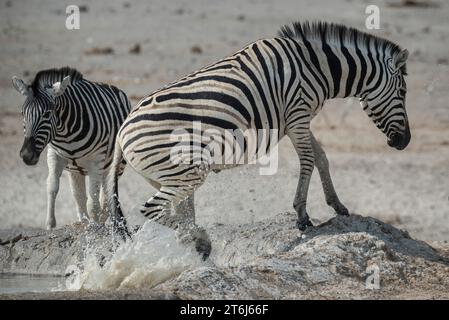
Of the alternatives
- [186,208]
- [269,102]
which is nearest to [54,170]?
[186,208]

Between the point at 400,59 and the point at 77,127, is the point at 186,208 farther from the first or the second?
the point at 400,59

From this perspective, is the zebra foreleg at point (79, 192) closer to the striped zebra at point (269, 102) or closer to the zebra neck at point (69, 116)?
the zebra neck at point (69, 116)

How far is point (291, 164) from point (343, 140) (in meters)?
1.68

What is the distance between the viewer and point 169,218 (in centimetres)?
754

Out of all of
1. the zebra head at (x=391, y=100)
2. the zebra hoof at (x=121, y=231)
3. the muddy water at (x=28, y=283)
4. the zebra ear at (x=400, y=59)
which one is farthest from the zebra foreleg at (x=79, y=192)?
the zebra ear at (x=400, y=59)

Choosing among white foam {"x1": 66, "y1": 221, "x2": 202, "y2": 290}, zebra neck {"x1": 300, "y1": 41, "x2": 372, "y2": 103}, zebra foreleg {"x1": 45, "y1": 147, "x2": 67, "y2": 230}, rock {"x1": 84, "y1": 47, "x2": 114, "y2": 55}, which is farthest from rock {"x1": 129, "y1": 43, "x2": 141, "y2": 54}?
white foam {"x1": 66, "y1": 221, "x2": 202, "y2": 290}

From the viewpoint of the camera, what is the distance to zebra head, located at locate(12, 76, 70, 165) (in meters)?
8.27

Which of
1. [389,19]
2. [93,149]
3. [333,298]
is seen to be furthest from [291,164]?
[389,19]

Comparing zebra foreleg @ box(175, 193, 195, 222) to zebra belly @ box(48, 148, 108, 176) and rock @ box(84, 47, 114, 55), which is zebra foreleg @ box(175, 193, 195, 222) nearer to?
zebra belly @ box(48, 148, 108, 176)

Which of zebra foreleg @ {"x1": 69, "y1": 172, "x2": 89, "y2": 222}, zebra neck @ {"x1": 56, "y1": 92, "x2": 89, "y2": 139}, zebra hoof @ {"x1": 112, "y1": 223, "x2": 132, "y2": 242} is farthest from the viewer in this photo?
zebra foreleg @ {"x1": 69, "y1": 172, "x2": 89, "y2": 222}

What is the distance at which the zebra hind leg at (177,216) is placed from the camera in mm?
7367

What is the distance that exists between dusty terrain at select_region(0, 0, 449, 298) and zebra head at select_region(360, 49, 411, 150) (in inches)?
38.0

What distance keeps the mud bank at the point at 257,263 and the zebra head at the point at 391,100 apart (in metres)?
0.80

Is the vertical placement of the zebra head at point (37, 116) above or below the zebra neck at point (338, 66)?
below
